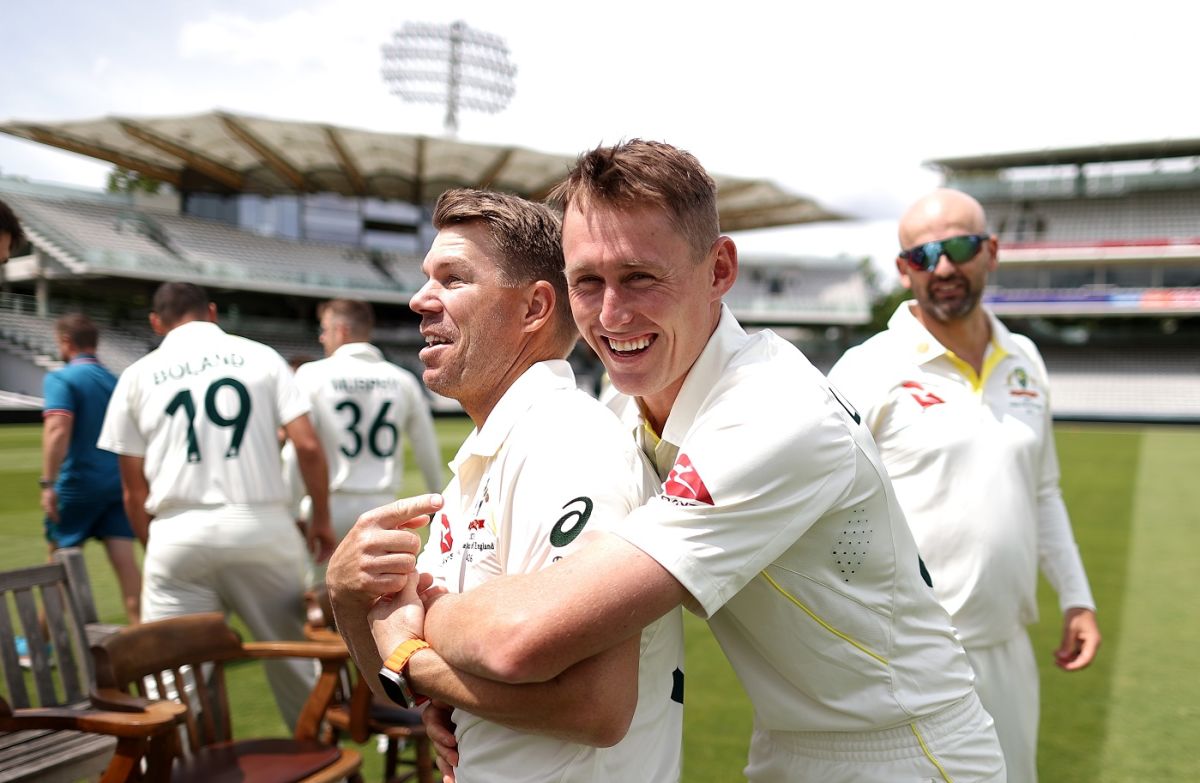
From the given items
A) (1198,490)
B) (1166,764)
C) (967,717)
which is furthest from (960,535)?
(1198,490)

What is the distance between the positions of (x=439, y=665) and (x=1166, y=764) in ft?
14.6

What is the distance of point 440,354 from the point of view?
1.95 metres

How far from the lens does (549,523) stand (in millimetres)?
1531

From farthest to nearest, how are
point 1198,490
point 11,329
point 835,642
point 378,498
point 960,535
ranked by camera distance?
point 1198,490
point 378,498
point 11,329
point 960,535
point 835,642

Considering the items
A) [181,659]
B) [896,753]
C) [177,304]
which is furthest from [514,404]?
[177,304]

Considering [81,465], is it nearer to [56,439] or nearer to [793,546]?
[56,439]

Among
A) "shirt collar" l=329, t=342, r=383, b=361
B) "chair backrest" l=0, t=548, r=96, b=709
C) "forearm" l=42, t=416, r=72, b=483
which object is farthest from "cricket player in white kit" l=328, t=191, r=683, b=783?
"forearm" l=42, t=416, r=72, b=483

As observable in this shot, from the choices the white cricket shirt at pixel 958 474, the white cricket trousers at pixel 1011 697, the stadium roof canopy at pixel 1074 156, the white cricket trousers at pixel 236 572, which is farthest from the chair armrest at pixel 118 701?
the stadium roof canopy at pixel 1074 156

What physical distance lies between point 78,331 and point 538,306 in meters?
5.30

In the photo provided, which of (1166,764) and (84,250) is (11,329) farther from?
(84,250)

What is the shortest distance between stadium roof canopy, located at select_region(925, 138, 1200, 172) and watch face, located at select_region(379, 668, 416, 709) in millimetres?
56311

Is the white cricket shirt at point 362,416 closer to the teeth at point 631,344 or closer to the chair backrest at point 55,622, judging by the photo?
the chair backrest at point 55,622

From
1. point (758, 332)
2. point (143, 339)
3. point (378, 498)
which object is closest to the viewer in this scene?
point (758, 332)

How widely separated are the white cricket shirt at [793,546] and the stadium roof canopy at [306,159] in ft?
102
